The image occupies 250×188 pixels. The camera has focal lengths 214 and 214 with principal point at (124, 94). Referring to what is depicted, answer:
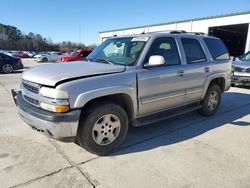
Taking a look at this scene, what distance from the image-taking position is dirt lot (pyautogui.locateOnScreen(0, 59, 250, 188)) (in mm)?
2771

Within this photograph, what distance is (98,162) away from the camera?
3.21 meters

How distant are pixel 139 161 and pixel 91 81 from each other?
1400mm

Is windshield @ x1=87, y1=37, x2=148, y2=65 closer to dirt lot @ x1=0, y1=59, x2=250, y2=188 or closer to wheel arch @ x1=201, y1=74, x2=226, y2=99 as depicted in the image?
dirt lot @ x1=0, y1=59, x2=250, y2=188

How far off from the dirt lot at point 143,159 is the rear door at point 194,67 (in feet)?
2.42

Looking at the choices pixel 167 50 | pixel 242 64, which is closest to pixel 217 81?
pixel 167 50

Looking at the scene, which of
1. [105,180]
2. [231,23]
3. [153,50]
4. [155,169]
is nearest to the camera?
[105,180]

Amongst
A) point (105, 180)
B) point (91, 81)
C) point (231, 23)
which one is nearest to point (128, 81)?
point (91, 81)

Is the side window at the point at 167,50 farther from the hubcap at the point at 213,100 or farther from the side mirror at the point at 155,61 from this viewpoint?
the hubcap at the point at 213,100

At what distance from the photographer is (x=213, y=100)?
542 centimetres

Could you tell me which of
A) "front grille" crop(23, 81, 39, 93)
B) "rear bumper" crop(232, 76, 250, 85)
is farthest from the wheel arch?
"rear bumper" crop(232, 76, 250, 85)

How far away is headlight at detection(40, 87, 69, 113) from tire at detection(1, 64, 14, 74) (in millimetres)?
13810

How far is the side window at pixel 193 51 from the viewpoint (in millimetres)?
4496

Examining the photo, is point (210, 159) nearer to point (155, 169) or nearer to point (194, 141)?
point (194, 141)

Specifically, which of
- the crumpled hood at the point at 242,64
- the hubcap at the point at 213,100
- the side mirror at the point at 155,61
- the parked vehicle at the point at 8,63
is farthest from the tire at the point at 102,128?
the parked vehicle at the point at 8,63
